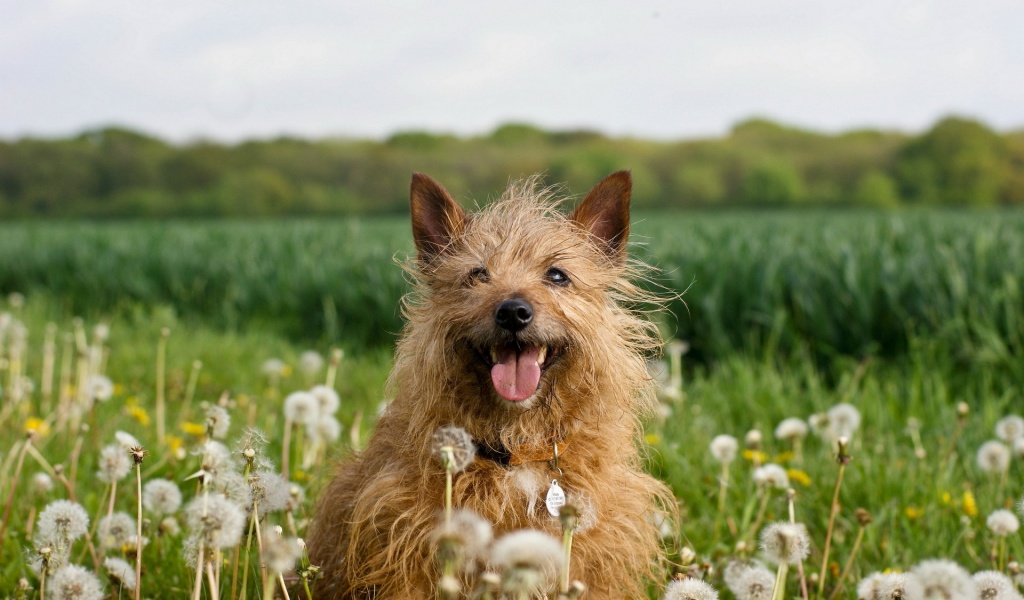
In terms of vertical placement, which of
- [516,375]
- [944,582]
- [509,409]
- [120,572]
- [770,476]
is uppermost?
[516,375]

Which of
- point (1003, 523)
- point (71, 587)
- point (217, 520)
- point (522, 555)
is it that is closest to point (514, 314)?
point (217, 520)

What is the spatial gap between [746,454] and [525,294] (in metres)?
2.09

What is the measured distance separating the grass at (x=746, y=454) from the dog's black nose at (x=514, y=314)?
88cm

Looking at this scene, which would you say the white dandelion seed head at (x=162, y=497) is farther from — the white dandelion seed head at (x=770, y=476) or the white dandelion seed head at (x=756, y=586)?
the white dandelion seed head at (x=770, y=476)

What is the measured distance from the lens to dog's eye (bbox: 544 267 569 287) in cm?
290

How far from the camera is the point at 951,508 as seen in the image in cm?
411

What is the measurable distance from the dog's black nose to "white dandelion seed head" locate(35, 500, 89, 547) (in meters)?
1.44

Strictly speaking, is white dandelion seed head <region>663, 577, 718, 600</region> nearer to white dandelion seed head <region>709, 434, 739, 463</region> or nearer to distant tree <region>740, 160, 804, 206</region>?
white dandelion seed head <region>709, 434, 739, 463</region>

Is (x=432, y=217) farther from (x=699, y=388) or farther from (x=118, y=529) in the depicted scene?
(x=699, y=388)

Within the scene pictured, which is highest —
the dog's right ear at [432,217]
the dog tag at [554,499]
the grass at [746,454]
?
the dog's right ear at [432,217]

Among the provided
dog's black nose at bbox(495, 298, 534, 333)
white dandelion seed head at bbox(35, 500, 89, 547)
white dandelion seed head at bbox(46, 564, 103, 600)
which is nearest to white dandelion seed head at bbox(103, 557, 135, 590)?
white dandelion seed head at bbox(35, 500, 89, 547)

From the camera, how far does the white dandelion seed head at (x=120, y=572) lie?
2947 millimetres

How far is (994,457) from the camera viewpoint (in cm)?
431

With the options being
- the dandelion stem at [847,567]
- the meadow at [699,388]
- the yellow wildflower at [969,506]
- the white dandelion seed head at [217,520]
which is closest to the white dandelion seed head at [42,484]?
the meadow at [699,388]
